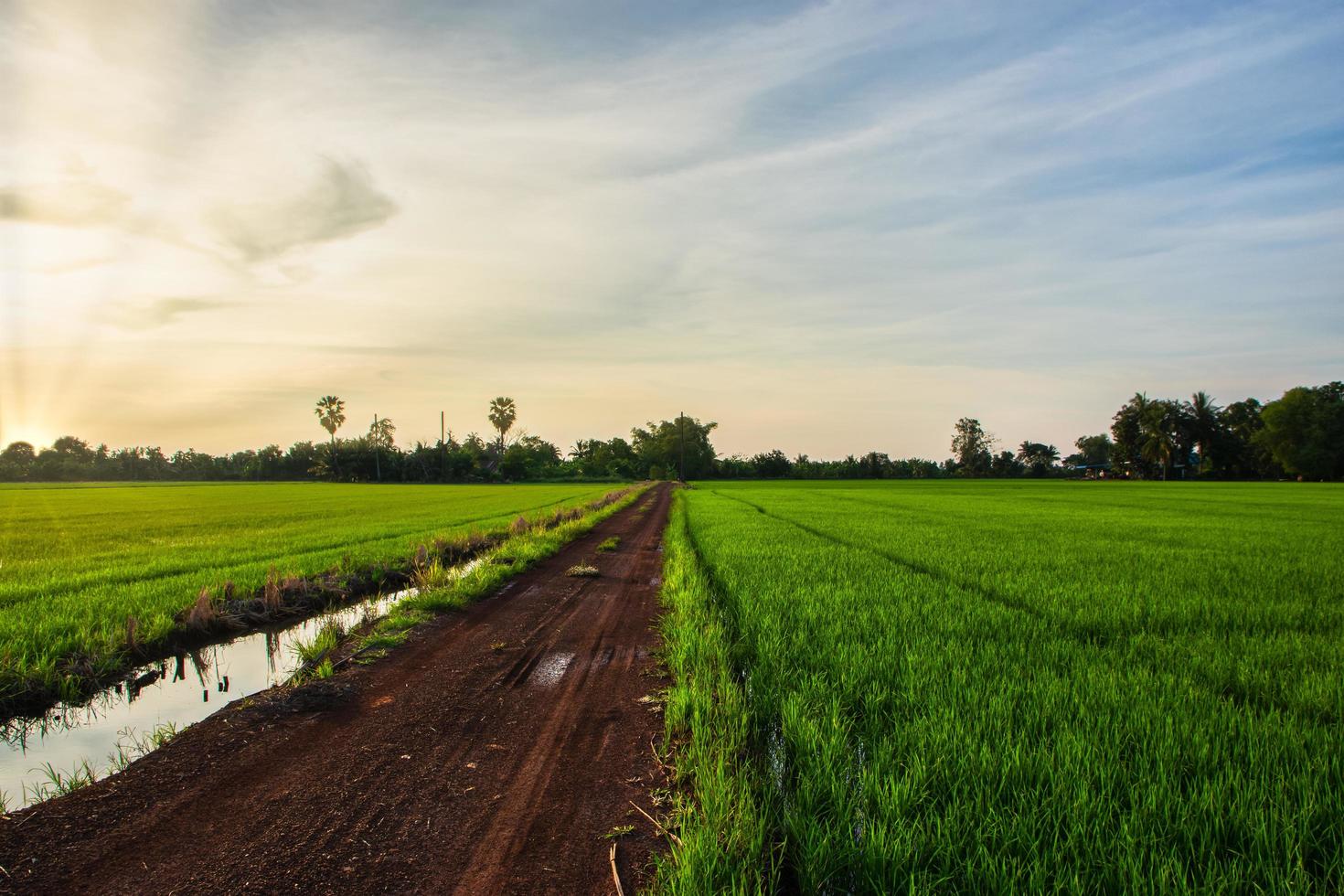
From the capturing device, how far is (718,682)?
4.46 metres

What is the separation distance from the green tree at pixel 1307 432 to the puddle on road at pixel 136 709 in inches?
4086

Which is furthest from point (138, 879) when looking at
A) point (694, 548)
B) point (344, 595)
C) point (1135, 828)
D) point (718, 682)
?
point (694, 548)

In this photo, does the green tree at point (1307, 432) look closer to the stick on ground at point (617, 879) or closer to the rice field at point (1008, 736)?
the rice field at point (1008, 736)

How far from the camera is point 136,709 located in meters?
4.80

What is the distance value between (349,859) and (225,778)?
1401 millimetres

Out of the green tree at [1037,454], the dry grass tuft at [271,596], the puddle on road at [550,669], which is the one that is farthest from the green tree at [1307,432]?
the dry grass tuft at [271,596]

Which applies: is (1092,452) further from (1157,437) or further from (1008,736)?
(1008,736)

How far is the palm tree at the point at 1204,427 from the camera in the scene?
8638 cm

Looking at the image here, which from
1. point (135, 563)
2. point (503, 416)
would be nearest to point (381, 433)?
point (503, 416)

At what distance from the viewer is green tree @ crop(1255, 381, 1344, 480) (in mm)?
69625

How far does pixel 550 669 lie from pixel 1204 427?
11525 cm

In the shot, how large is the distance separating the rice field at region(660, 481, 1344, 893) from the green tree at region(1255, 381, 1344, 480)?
93127 mm

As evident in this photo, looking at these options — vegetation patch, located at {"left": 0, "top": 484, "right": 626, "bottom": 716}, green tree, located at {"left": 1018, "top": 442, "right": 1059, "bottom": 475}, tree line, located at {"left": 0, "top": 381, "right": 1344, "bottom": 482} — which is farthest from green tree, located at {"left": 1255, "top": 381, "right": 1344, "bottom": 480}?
vegetation patch, located at {"left": 0, "top": 484, "right": 626, "bottom": 716}

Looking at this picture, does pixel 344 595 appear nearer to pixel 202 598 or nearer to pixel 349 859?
pixel 202 598
